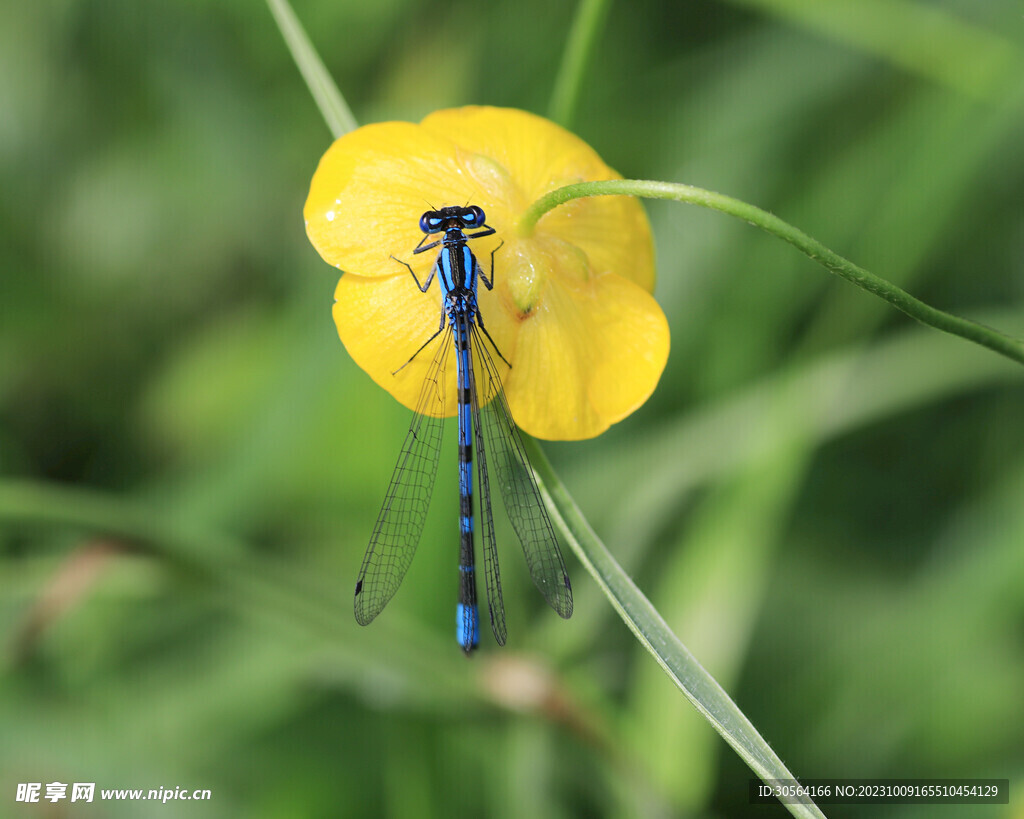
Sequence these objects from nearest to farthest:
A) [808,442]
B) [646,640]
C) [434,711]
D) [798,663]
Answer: [646,640], [434,711], [808,442], [798,663]

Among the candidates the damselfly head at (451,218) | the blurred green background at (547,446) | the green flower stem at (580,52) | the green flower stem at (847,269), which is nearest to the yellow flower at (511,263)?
the damselfly head at (451,218)

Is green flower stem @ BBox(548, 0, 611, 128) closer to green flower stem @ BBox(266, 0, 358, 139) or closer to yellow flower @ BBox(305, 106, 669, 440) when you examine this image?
yellow flower @ BBox(305, 106, 669, 440)

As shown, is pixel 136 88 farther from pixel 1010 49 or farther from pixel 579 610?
pixel 1010 49

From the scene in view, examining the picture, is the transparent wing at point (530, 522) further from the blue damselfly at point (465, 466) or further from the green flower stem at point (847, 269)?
the green flower stem at point (847, 269)

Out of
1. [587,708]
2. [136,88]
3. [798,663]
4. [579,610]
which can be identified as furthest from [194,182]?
[798,663]

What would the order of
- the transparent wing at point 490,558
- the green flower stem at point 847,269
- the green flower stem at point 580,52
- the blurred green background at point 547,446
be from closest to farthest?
the green flower stem at point 847,269 < the green flower stem at point 580,52 < the transparent wing at point 490,558 < the blurred green background at point 547,446

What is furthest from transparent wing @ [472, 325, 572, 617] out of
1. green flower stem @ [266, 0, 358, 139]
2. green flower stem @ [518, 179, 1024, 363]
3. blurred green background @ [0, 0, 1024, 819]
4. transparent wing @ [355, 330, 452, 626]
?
green flower stem @ [518, 179, 1024, 363]

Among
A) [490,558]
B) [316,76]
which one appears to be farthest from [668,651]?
[316,76]
